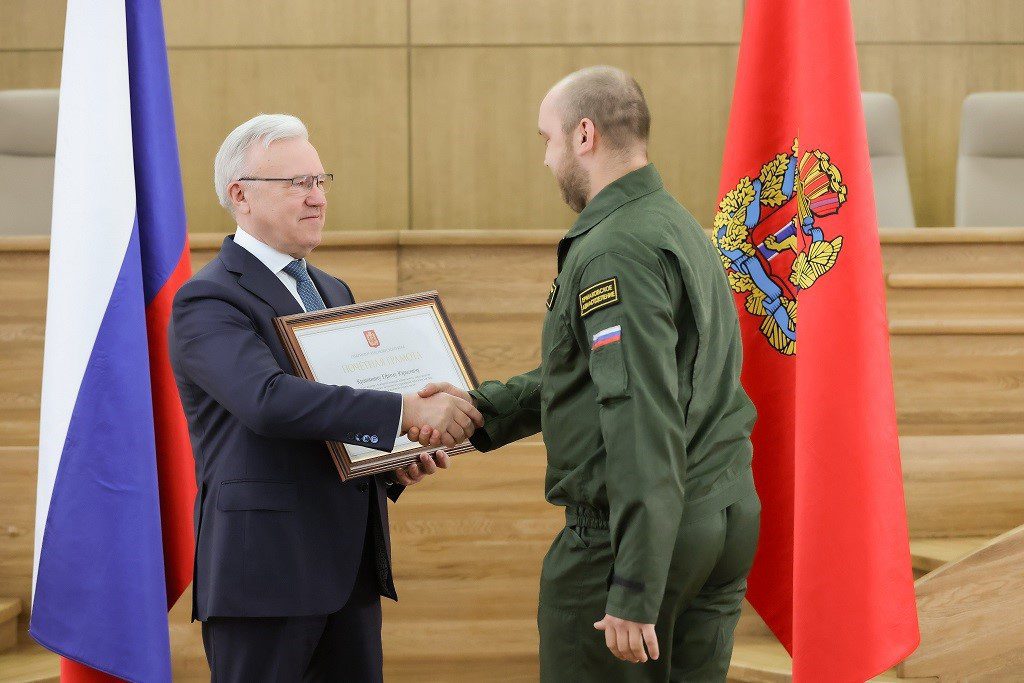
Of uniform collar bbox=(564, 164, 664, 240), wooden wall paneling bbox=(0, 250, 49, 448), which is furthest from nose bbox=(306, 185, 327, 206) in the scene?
wooden wall paneling bbox=(0, 250, 49, 448)

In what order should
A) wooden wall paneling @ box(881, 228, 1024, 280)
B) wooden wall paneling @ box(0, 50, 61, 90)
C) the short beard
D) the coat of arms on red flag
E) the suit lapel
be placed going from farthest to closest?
1. wooden wall paneling @ box(0, 50, 61, 90)
2. wooden wall paneling @ box(881, 228, 1024, 280)
3. the coat of arms on red flag
4. the suit lapel
5. the short beard

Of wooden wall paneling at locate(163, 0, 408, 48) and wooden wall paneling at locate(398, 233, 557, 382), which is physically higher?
wooden wall paneling at locate(163, 0, 408, 48)

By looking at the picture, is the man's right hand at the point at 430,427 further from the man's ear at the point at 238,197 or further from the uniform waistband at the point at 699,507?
the man's ear at the point at 238,197

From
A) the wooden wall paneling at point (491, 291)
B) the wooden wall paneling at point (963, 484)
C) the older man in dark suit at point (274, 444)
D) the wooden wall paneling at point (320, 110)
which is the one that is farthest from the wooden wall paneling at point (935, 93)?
the older man in dark suit at point (274, 444)

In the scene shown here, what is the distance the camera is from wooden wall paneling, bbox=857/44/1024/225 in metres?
4.24

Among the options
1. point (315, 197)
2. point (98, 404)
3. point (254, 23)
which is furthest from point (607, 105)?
point (254, 23)

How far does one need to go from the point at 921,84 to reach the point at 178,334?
11.8ft

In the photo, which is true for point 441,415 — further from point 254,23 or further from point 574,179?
point 254,23

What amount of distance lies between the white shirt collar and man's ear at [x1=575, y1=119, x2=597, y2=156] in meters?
0.57

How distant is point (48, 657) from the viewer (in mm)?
2723

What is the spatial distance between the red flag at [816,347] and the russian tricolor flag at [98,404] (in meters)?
1.23

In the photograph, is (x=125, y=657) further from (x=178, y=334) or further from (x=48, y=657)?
(x=48, y=657)

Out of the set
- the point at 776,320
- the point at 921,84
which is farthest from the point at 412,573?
the point at 921,84

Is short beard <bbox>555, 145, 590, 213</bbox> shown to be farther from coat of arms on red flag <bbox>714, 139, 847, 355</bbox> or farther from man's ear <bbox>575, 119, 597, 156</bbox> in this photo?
coat of arms on red flag <bbox>714, 139, 847, 355</bbox>
